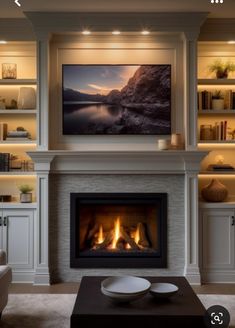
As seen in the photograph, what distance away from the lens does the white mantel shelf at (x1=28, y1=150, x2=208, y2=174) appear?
4523 millimetres

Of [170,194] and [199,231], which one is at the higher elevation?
[170,194]

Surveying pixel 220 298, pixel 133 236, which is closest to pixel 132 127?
pixel 133 236

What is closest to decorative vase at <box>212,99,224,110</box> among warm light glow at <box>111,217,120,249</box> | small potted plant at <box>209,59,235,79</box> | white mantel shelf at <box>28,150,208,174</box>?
small potted plant at <box>209,59,235,79</box>

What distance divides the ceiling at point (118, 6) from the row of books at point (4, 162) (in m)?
1.51

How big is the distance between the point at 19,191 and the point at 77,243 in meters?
0.97

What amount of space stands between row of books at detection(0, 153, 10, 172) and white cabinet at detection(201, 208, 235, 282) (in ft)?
7.20

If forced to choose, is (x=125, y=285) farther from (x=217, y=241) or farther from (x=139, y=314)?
(x=217, y=241)

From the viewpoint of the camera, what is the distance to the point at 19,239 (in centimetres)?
465

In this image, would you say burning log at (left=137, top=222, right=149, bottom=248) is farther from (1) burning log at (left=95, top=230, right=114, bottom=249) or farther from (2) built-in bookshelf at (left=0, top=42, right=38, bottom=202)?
(2) built-in bookshelf at (left=0, top=42, right=38, bottom=202)

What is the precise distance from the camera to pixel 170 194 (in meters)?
4.66

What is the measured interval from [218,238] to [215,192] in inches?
19.5

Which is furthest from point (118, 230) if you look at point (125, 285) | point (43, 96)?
point (125, 285)

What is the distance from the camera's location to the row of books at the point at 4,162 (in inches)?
188

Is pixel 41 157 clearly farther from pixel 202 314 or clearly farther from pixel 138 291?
pixel 202 314
